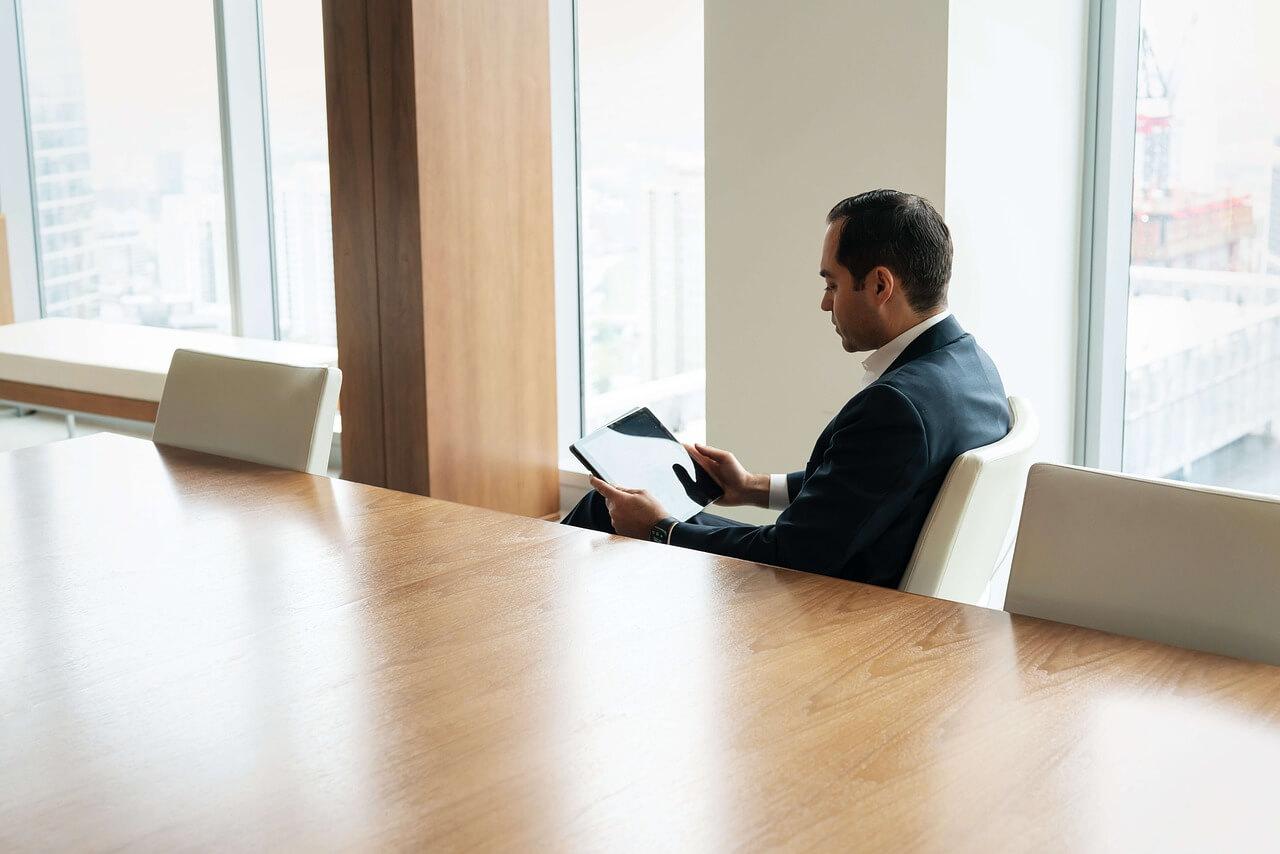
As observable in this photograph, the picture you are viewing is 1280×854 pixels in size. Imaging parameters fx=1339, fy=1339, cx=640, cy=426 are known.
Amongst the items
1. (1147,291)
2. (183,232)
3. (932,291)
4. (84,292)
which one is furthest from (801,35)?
(84,292)

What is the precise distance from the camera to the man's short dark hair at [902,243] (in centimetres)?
226

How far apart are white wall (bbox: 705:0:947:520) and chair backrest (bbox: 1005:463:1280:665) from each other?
1.77m

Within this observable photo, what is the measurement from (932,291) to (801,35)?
1515 millimetres

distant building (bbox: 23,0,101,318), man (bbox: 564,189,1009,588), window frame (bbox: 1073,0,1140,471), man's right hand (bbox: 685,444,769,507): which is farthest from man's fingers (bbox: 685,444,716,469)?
distant building (bbox: 23,0,101,318)

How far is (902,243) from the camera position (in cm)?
226

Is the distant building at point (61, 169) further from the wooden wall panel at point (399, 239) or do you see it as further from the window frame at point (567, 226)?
the wooden wall panel at point (399, 239)

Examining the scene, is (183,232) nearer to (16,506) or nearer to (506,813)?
(16,506)

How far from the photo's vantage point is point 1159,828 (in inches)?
47.3

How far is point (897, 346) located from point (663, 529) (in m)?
0.51

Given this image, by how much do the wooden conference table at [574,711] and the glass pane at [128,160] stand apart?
4.48 metres

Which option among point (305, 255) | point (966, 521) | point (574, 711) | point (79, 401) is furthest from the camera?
point (305, 255)

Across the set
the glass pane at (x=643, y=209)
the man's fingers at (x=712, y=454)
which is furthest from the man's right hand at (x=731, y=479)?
the glass pane at (x=643, y=209)

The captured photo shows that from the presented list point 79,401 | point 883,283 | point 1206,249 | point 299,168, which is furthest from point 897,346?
point 299,168

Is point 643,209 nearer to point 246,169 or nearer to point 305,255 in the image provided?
point 305,255
